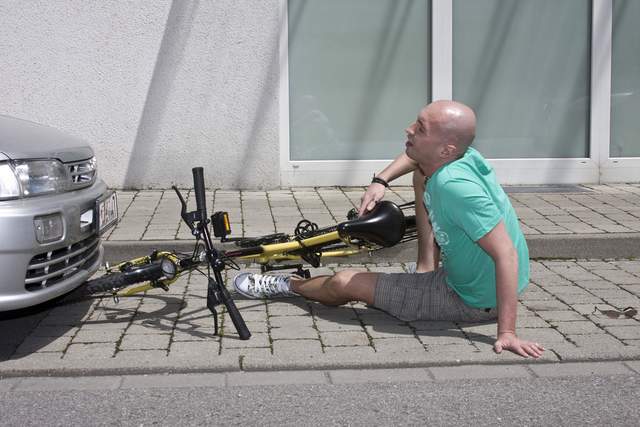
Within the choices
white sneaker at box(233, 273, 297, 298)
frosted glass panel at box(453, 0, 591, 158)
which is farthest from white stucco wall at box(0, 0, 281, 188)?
white sneaker at box(233, 273, 297, 298)

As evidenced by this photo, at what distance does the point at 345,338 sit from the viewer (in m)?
5.02

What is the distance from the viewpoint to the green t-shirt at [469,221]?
14.8ft

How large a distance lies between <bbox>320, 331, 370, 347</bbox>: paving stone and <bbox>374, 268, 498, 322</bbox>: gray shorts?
0.70 feet

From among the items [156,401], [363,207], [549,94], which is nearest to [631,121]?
[549,94]

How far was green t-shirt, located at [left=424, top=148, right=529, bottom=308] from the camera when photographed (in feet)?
14.8

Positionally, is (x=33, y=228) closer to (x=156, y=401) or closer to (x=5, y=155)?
(x=5, y=155)

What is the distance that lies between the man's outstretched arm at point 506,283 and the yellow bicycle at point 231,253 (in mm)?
767

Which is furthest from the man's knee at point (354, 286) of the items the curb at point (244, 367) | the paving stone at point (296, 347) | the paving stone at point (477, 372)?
the paving stone at point (477, 372)

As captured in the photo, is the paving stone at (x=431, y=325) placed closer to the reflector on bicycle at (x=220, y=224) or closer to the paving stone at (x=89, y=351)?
the reflector on bicycle at (x=220, y=224)

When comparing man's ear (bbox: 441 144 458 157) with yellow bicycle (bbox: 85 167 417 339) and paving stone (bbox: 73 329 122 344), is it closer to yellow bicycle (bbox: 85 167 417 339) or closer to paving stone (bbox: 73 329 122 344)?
yellow bicycle (bbox: 85 167 417 339)

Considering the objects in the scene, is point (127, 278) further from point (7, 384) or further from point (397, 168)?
point (397, 168)

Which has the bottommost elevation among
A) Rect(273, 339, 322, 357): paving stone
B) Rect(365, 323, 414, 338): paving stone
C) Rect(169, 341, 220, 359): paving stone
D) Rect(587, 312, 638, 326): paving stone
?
Rect(587, 312, 638, 326): paving stone

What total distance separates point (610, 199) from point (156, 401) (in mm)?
5746

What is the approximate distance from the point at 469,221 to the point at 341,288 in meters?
0.98
